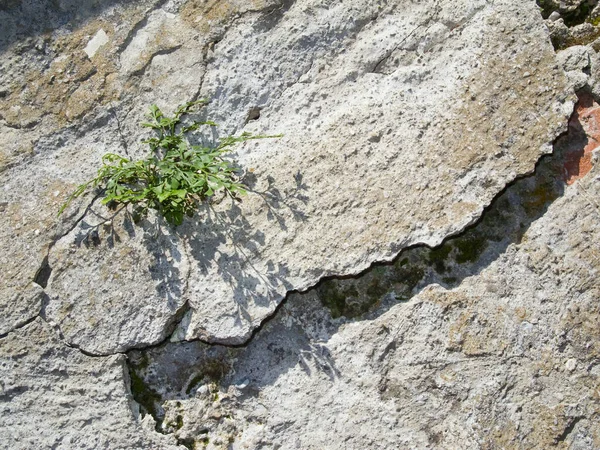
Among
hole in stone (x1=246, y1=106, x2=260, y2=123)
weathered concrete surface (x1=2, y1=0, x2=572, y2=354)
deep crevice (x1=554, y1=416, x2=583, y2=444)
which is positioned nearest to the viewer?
deep crevice (x1=554, y1=416, x2=583, y2=444)

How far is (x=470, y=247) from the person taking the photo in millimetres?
2033

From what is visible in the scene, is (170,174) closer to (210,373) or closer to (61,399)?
(210,373)

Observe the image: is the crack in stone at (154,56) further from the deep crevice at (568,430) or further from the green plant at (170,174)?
the deep crevice at (568,430)

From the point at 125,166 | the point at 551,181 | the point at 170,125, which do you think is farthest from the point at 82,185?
the point at 551,181

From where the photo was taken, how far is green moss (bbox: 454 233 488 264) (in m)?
2.02

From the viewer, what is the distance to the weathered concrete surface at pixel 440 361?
1.91m

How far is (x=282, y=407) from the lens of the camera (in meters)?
1.96

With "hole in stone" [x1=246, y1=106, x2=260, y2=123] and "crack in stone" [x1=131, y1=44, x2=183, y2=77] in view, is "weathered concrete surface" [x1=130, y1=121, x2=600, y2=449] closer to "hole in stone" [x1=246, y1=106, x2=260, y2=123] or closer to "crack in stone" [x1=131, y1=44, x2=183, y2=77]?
"hole in stone" [x1=246, y1=106, x2=260, y2=123]

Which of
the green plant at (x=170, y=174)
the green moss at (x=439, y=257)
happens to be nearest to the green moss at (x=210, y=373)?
the green plant at (x=170, y=174)

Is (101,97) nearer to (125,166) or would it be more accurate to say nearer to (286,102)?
(125,166)

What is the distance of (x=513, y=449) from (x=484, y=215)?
0.74 m

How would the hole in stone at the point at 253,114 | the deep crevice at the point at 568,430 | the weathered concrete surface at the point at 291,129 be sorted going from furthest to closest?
the hole in stone at the point at 253,114
the weathered concrete surface at the point at 291,129
the deep crevice at the point at 568,430

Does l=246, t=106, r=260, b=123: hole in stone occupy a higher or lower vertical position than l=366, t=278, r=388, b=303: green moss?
higher

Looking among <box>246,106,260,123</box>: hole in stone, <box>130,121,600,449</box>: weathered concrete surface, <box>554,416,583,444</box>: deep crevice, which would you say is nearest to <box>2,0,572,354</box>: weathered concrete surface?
<box>246,106,260,123</box>: hole in stone
